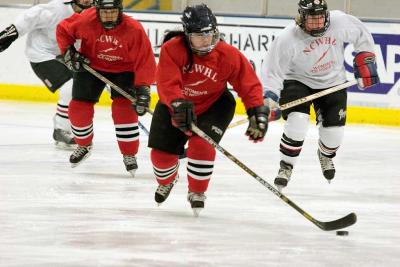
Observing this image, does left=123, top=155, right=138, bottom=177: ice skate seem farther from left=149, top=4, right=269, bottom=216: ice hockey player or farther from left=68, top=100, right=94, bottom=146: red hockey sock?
left=149, top=4, right=269, bottom=216: ice hockey player

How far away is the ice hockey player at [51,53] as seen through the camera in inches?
246

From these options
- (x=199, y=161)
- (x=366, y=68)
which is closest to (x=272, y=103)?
(x=366, y=68)

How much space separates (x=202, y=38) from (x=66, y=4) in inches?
109

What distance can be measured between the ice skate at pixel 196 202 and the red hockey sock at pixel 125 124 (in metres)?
1.23

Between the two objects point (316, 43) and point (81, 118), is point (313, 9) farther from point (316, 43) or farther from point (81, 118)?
point (81, 118)

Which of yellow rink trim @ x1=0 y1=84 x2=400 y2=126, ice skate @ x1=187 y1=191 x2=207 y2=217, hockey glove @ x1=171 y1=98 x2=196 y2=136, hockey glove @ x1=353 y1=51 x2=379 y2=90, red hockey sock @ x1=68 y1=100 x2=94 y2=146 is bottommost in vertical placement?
yellow rink trim @ x1=0 y1=84 x2=400 y2=126

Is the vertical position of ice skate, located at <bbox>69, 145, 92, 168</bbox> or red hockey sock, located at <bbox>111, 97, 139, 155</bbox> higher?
red hockey sock, located at <bbox>111, 97, 139, 155</bbox>

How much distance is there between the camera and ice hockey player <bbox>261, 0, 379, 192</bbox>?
196 inches

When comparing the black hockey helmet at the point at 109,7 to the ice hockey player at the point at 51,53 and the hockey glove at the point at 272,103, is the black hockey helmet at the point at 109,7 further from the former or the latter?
the ice hockey player at the point at 51,53

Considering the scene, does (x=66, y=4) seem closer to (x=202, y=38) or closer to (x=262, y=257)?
(x=202, y=38)

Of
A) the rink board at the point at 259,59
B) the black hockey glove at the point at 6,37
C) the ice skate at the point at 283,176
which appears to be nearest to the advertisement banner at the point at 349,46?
the rink board at the point at 259,59

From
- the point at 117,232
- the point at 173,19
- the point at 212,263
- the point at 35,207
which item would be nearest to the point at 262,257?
the point at 212,263

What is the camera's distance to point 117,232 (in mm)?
3633

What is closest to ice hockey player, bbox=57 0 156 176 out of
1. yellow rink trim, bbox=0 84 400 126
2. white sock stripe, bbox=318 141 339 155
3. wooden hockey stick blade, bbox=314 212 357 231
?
white sock stripe, bbox=318 141 339 155
